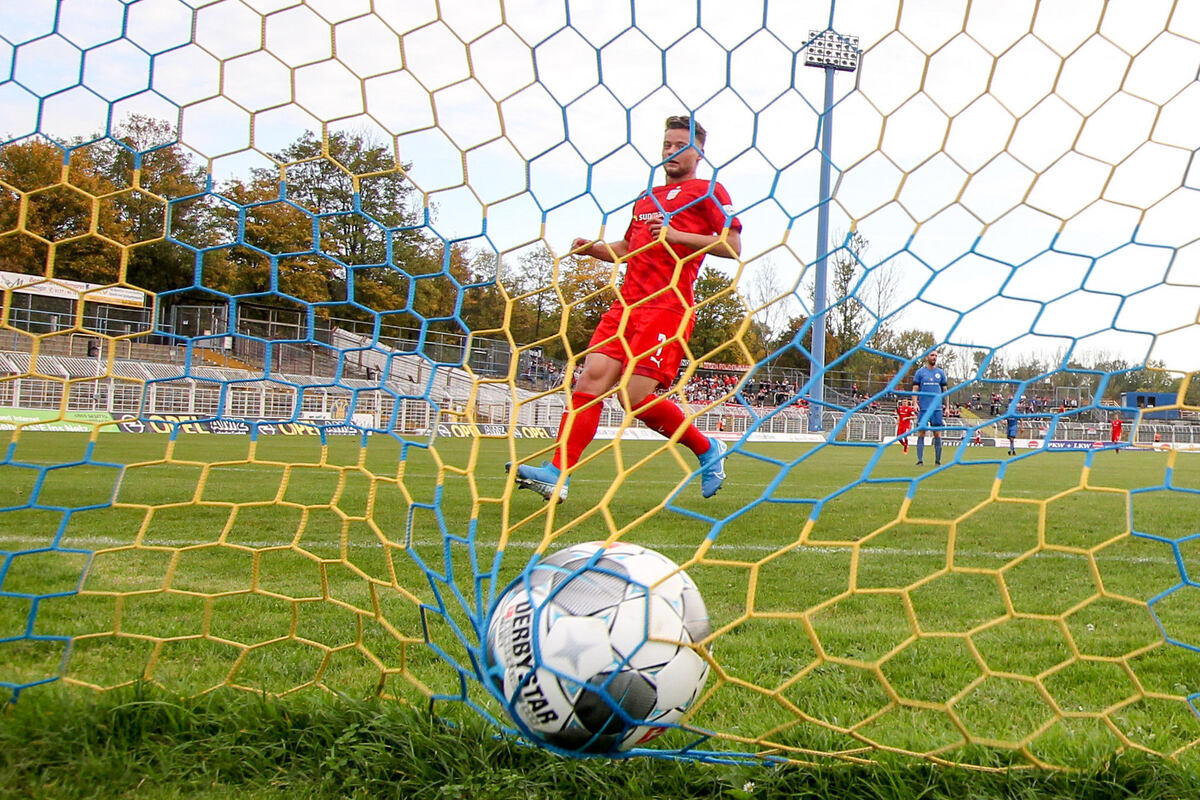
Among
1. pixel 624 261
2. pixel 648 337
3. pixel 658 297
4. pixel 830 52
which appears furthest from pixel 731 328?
pixel 648 337

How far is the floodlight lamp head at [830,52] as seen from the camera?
2.49m

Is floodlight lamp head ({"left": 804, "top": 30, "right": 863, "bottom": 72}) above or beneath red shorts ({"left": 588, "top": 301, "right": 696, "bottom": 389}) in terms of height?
above

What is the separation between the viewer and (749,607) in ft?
6.56

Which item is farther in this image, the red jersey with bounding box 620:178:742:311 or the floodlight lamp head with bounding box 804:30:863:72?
the red jersey with bounding box 620:178:742:311

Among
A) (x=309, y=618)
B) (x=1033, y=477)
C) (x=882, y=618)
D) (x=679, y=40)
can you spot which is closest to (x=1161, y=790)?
(x=882, y=618)

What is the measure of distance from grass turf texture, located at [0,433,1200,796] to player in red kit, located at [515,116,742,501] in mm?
298

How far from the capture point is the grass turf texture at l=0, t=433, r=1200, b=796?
204cm

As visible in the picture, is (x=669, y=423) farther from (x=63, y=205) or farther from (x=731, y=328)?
(x=63, y=205)

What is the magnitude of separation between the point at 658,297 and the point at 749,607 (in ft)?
6.20

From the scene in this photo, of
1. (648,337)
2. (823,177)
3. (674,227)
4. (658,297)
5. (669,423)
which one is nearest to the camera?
(823,177)

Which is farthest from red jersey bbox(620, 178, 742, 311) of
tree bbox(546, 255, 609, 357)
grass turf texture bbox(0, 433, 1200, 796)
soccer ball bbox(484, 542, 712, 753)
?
soccer ball bbox(484, 542, 712, 753)

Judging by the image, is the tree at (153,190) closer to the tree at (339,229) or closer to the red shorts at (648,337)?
the tree at (339,229)

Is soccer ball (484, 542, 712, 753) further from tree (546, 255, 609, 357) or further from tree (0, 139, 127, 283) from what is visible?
tree (0, 139, 127, 283)

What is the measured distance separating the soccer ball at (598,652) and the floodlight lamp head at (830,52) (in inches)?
57.2
